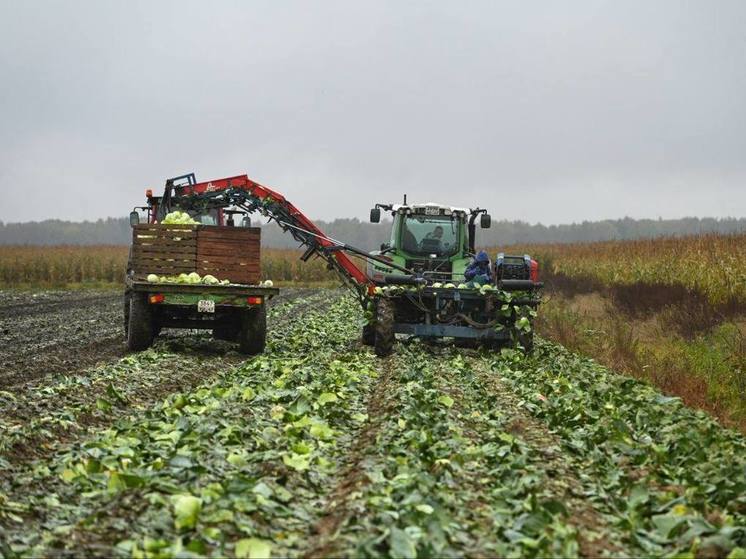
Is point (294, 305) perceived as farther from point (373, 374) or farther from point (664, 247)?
point (373, 374)

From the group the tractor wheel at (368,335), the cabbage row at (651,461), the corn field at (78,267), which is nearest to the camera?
the cabbage row at (651,461)

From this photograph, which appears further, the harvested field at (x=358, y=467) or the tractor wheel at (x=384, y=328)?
the tractor wheel at (x=384, y=328)

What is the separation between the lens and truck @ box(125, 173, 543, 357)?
1520cm

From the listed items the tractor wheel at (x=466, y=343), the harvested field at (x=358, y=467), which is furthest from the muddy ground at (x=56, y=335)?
the tractor wheel at (x=466, y=343)

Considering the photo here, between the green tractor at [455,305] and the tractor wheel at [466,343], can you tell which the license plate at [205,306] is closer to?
the green tractor at [455,305]

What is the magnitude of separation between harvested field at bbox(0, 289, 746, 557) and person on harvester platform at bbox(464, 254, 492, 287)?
11.9 ft

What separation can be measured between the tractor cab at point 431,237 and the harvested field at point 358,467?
5.89 meters

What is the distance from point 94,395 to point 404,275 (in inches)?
262

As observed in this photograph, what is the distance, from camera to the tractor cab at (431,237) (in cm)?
1811

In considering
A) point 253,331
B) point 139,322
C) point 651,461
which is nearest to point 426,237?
point 253,331

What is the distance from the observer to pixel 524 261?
16250 millimetres

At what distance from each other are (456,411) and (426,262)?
8.59 m

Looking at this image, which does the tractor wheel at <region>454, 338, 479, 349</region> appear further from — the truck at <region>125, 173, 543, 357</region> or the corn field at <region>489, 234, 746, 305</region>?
the corn field at <region>489, 234, 746, 305</region>

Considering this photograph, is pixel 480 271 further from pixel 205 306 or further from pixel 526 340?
pixel 205 306
